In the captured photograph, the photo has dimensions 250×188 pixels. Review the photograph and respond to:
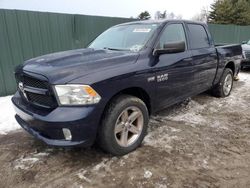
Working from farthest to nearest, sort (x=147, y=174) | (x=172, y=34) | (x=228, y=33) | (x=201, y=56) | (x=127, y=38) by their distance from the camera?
(x=228, y=33)
(x=201, y=56)
(x=172, y=34)
(x=127, y=38)
(x=147, y=174)

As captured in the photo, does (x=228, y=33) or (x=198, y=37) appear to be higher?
(x=198, y=37)

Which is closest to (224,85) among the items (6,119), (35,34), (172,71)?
(172,71)

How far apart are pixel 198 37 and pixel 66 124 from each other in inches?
130

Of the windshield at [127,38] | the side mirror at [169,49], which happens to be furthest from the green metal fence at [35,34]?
the side mirror at [169,49]

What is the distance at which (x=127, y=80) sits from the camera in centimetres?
308

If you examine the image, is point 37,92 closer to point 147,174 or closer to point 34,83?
point 34,83

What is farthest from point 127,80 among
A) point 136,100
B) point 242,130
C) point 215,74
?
point 215,74

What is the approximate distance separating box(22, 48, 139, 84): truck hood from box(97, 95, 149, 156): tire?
475mm

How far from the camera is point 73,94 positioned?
8.77 feet

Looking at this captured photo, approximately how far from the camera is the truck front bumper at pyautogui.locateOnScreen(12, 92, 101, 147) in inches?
104

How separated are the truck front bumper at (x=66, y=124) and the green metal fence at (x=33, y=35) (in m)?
3.98

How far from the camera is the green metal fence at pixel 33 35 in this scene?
6180 mm

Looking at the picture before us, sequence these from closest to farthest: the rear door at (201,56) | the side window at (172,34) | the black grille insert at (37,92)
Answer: the black grille insert at (37,92) → the side window at (172,34) → the rear door at (201,56)

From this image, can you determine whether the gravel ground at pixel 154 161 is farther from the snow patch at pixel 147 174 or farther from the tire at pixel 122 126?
the tire at pixel 122 126
